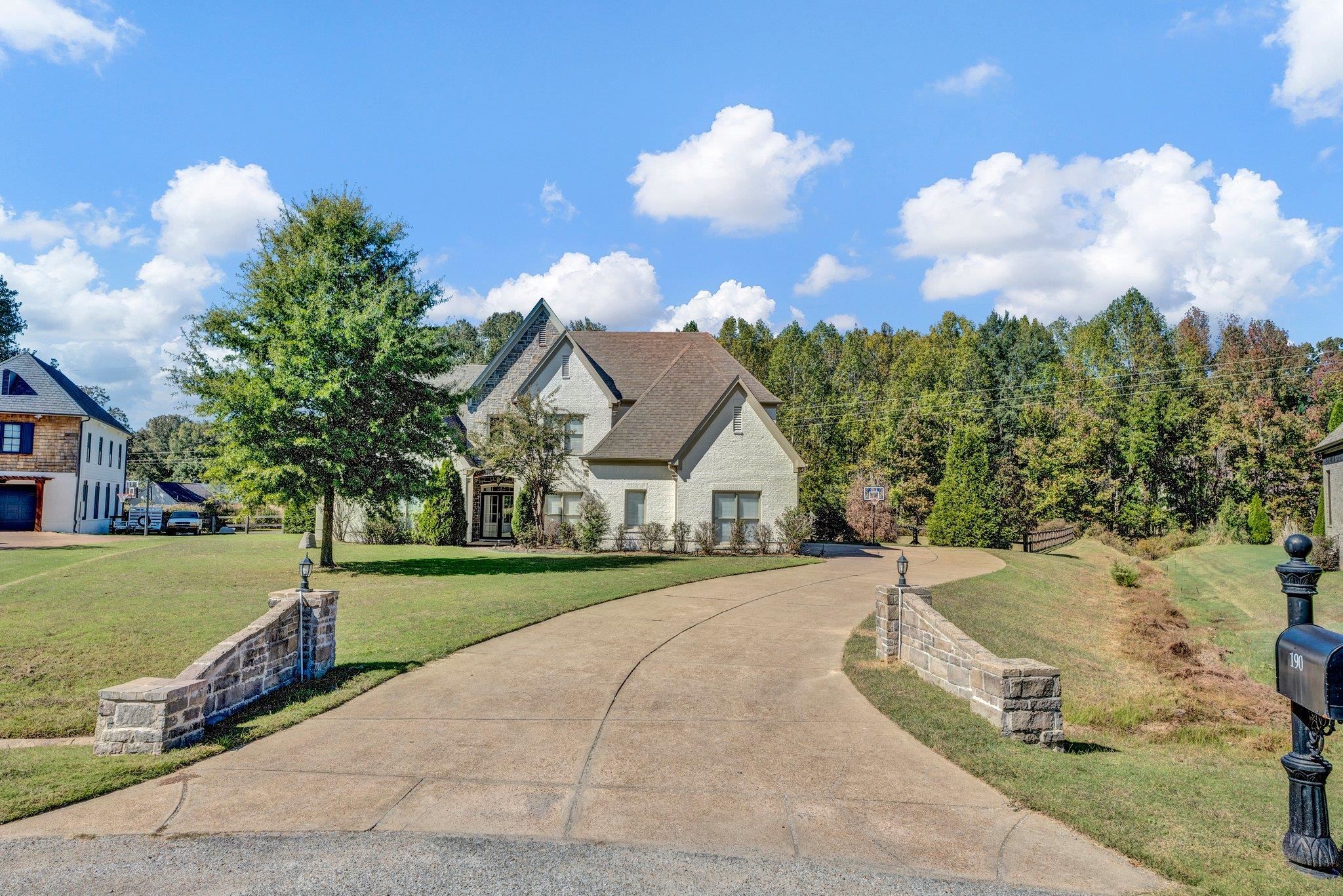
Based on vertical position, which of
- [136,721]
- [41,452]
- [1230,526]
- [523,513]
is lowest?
[136,721]

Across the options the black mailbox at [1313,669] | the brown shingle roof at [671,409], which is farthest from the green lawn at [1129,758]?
the brown shingle roof at [671,409]

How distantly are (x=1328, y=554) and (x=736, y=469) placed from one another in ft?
64.3

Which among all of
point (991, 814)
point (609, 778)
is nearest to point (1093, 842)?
point (991, 814)

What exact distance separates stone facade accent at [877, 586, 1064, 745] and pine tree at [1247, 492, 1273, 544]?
107ft

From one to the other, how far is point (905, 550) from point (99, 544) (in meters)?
33.1

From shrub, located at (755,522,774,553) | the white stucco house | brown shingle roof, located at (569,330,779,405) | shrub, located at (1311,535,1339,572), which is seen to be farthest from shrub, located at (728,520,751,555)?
shrub, located at (1311,535,1339,572)

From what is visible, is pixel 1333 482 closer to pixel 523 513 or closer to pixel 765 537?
pixel 765 537

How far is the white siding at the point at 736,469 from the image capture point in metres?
29.2

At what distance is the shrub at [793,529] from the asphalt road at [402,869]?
23.5 metres

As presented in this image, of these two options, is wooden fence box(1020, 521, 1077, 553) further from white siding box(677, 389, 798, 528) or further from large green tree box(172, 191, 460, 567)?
large green tree box(172, 191, 460, 567)

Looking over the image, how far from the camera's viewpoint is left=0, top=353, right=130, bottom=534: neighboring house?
126 ft

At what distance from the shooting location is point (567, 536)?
30.1 meters

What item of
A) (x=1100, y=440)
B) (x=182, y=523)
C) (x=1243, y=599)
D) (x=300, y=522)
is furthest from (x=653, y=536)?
(x=182, y=523)

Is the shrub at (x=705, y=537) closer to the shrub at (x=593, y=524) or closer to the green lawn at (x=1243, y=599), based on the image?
the shrub at (x=593, y=524)
